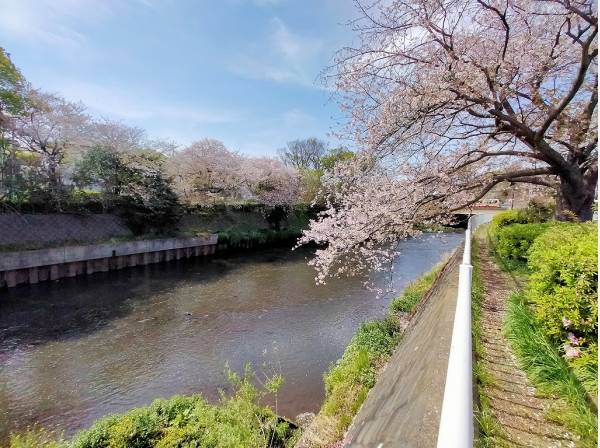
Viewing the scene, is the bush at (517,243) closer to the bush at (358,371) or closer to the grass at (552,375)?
the bush at (358,371)

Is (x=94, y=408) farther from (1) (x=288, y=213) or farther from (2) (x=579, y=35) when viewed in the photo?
(1) (x=288, y=213)

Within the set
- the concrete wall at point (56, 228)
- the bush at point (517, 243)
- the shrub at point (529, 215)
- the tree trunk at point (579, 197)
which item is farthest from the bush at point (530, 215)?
the concrete wall at point (56, 228)

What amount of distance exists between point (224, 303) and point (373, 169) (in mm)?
→ 7323

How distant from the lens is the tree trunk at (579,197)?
5.37m

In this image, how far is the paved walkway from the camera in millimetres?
1816

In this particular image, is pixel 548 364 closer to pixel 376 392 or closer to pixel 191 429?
pixel 376 392

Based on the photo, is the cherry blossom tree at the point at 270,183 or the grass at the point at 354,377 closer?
the grass at the point at 354,377

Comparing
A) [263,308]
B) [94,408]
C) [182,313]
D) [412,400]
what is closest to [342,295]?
[263,308]

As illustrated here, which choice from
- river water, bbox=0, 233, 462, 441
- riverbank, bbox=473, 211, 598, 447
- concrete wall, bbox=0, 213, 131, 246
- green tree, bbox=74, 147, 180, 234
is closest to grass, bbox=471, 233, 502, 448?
riverbank, bbox=473, 211, 598, 447

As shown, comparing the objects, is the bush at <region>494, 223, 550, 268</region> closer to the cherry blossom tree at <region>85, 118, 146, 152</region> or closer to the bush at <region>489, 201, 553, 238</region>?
the bush at <region>489, 201, 553, 238</region>

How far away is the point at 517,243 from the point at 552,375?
5.51m

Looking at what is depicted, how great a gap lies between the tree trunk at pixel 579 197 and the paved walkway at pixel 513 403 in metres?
3.49

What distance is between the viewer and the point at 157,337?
7824mm

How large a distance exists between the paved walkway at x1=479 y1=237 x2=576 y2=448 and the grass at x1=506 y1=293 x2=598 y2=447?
0.23ft
